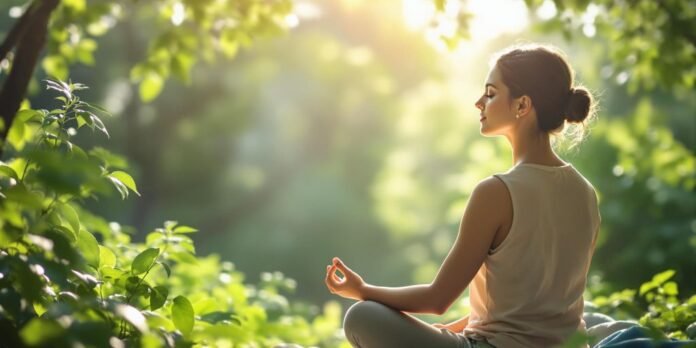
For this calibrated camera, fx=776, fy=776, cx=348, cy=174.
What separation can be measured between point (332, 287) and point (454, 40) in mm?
2992

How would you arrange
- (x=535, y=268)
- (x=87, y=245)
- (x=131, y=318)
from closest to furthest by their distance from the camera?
(x=131, y=318) < (x=87, y=245) < (x=535, y=268)

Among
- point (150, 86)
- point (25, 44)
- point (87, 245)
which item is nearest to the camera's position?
point (87, 245)

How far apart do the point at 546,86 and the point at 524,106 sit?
0.12 m

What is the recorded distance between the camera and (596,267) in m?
9.70

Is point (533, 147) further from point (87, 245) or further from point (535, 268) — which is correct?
point (87, 245)

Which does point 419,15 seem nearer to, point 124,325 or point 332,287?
point 332,287

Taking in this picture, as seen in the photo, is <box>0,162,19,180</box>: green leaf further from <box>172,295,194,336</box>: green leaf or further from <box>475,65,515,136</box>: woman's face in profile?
<box>475,65,515,136</box>: woman's face in profile

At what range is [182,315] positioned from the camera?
264 centimetres

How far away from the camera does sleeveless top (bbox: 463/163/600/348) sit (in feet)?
9.33

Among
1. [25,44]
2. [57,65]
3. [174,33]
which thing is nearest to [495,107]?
[25,44]

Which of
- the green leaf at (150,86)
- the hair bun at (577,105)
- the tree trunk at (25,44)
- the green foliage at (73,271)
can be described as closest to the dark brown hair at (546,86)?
the hair bun at (577,105)

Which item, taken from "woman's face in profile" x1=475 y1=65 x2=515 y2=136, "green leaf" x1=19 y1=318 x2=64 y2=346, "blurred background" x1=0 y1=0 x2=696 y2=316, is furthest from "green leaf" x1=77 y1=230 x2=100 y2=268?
"blurred background" x1=0 y1=0 x2=696 y2=316

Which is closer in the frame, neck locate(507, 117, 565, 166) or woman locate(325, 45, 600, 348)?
woman locate(325, 45, 600, 348)

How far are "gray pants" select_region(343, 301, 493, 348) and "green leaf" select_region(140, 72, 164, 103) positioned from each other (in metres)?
3.99
